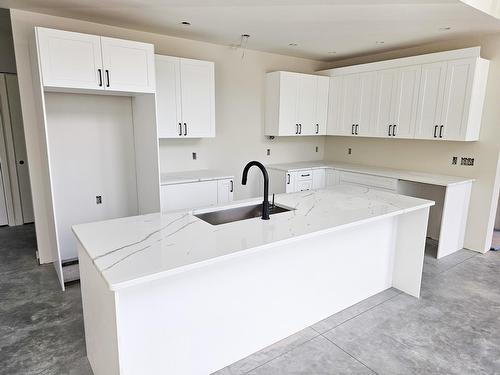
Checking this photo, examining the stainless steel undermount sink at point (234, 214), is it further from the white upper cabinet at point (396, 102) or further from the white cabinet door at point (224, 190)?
the white upper cabinet at point (396, 102)

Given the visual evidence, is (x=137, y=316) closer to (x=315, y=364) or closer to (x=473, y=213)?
(x=315, y=364)

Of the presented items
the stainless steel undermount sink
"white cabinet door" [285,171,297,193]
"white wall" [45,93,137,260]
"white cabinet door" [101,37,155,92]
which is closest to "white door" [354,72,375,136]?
"white cabinet door" [285,171,297,193]

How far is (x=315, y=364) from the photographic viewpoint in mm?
2146

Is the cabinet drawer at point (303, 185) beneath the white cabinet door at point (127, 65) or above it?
beneath

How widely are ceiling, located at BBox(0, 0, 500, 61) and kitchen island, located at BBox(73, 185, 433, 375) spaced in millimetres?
1731

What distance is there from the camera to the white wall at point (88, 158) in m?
3.52

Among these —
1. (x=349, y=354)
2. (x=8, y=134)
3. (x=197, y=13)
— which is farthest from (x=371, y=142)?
(x=8, y=134)

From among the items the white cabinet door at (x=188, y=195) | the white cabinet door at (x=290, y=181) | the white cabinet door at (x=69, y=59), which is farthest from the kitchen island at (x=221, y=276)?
the white cabinet door at (x=290, y=181)

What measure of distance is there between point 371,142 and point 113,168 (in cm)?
389

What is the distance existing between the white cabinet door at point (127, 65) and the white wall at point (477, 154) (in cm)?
354

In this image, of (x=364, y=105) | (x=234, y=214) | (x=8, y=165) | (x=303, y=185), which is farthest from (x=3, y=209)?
(x=364, y=105)

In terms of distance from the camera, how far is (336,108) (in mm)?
5270

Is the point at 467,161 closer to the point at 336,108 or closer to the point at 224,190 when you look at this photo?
the point at 336,108

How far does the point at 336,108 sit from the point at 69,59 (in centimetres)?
383
